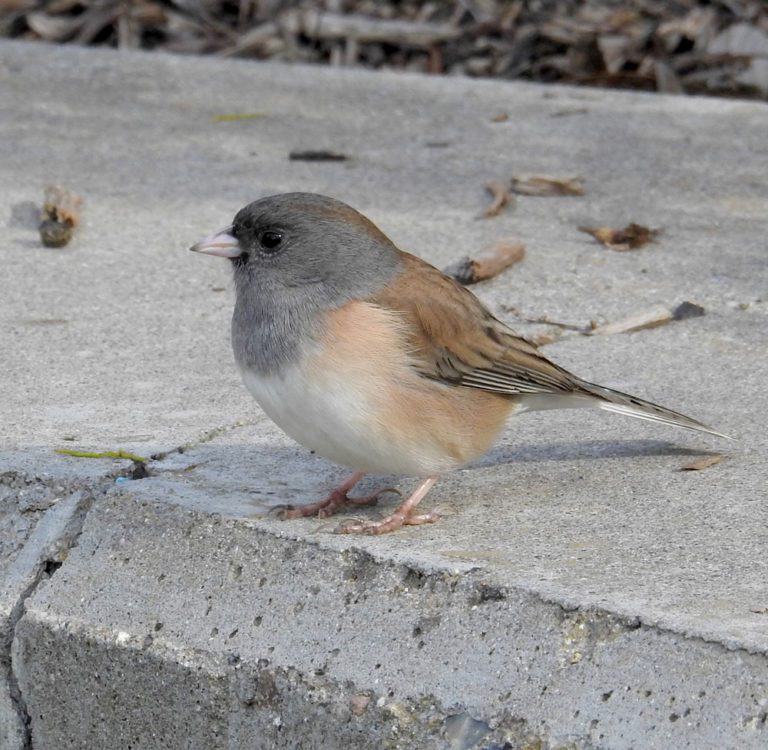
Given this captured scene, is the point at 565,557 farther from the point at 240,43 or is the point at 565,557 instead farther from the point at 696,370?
the point at 240,43

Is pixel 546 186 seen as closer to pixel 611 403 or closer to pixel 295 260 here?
pixel 611 403

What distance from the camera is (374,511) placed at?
3.22 meters

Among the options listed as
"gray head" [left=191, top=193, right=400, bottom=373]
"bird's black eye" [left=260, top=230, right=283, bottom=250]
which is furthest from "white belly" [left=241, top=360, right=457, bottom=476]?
"bird's black eye" [left=260, top=230, right=283, bottom=250]

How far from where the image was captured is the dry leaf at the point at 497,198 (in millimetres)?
5059

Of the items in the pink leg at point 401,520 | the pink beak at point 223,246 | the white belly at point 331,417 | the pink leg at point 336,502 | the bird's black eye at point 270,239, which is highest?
the bird's black eye at point 270,239

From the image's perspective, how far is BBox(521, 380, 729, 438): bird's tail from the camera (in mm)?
3291

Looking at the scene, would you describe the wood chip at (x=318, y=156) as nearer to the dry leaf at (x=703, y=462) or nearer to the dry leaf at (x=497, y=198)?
the dry leaf at (x=497, y=198)

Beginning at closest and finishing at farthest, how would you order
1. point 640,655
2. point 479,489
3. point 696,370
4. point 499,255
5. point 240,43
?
point 640,655 < point 479,489 < point 696,370 < point 499,255 < point 240,43

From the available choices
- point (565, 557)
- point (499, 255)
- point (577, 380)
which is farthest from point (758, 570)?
point (499, 255)

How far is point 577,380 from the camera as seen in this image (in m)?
3.30

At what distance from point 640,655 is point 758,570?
1.28ft

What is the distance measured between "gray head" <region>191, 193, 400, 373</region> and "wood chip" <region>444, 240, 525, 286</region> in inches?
52.5

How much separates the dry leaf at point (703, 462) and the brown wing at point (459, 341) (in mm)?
320

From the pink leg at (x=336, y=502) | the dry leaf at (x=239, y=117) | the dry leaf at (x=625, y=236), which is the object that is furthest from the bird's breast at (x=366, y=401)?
the dry leaf at (x=239, y=117)
